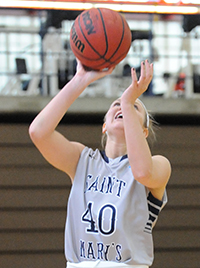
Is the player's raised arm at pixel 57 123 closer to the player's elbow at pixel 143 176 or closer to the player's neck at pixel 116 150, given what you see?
the player's neck at pixel 116 150

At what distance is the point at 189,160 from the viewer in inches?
212

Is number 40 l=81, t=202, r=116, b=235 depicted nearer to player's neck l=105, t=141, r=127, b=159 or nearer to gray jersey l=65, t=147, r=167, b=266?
gray jersey l=65, t=147, r=167, b=266

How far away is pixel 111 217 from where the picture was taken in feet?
6.35

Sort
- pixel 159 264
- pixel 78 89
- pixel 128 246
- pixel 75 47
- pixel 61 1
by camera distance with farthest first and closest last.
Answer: pixel 61 1
pixel 159 264
pixel 75 47
pixel 78 89
pixel 128 246

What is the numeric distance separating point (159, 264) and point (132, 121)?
3764 millimetres

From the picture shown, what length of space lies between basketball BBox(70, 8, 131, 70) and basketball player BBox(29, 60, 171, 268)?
8cm

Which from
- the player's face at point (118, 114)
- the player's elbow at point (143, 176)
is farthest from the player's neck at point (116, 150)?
A: the player's elbow at point (143, 176)

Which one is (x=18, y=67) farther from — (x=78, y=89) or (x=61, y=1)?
(x=78, y=89)

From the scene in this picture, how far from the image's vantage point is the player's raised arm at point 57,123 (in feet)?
6.64

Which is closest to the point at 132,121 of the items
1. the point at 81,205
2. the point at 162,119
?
the point at 81,205

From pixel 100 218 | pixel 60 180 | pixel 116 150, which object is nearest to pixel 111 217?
pixel 100 218

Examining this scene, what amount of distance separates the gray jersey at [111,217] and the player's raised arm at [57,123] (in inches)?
4.3

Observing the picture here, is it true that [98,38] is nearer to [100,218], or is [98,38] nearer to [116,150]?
[116,150]

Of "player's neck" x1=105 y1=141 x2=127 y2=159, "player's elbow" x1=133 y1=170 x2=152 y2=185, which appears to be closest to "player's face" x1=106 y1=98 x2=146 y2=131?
"player's neck" x1=105 y1=141 x2=127 y2=159
